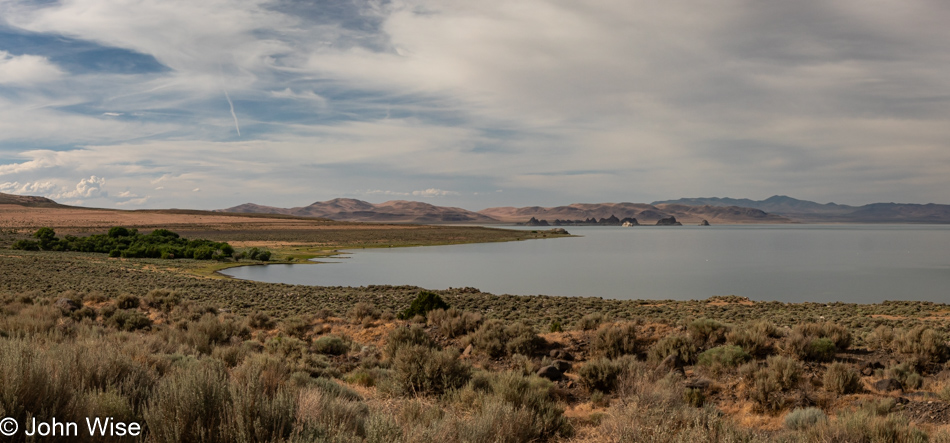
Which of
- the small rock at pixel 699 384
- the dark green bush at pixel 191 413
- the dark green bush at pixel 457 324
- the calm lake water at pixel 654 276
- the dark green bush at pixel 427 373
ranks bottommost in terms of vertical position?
the calm lake water at pixel 654 276

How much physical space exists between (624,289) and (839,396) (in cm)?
2826

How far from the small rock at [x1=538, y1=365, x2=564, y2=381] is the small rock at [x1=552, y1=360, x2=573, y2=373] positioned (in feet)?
0.62

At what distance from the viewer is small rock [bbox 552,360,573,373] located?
953cm

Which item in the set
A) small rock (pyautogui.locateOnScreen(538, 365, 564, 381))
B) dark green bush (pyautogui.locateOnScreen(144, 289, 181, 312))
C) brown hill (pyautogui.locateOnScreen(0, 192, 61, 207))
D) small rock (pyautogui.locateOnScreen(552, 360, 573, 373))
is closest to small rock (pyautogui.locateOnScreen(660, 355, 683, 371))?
small rock (pyautogui.locateOnScreen(552, 360, 573, 373))

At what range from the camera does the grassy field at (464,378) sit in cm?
396

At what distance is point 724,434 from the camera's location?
429cm

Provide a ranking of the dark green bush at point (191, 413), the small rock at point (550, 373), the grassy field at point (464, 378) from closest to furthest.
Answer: the dark green bush at point (191, 413) → the grassy field at point (464, 378) → the small rock at point (550, 373)

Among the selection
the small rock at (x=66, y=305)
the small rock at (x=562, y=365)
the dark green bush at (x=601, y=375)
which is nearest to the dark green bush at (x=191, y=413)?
the dark green bush at (x=601, y=375)

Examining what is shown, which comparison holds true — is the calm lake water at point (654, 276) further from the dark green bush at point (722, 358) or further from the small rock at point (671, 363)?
the small rock at point (671, 363)

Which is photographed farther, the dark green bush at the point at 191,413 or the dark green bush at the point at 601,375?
the dark green bush at the point at 601,375

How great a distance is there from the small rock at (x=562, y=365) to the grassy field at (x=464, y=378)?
0.17 ft

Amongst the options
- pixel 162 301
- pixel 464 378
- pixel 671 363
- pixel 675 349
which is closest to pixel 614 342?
pixel 675 349

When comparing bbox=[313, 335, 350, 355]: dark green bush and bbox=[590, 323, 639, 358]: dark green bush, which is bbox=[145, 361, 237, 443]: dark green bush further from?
bbox=[590, 323, 639, 358]: dark green bush

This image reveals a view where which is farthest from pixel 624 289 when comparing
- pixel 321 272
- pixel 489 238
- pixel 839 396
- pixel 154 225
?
pixel 154 225
